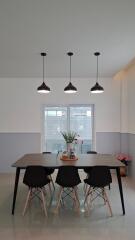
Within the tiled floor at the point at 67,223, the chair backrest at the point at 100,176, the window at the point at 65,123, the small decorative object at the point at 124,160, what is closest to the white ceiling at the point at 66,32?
the window at the point at 65,123

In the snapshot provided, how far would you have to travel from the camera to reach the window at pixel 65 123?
6.48m

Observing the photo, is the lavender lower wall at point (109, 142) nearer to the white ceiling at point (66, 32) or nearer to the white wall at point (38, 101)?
the white wall at point (38, 101)

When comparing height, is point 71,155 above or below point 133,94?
below

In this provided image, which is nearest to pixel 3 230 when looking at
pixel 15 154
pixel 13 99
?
pixel 15 154

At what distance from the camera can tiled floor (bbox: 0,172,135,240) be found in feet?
9.16

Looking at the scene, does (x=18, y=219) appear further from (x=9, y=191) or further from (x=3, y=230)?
(x=9, y=191)

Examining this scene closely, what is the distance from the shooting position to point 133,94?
5520 millimetres

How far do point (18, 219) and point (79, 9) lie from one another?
3110 mm

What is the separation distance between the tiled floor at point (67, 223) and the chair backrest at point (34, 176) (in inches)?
20.4

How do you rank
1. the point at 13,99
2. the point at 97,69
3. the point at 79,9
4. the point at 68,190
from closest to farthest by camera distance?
1. the point at 79,9
2. the point at 68,190
3. the point at 97,69
4. the point at 13,99

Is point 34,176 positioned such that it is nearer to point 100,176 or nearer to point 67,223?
point 67,223

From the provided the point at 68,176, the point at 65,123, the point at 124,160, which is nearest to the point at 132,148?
the point at 124,160

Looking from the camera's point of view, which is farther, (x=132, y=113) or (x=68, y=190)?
(x=132, y=113)

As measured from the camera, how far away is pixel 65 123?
6.50 m
